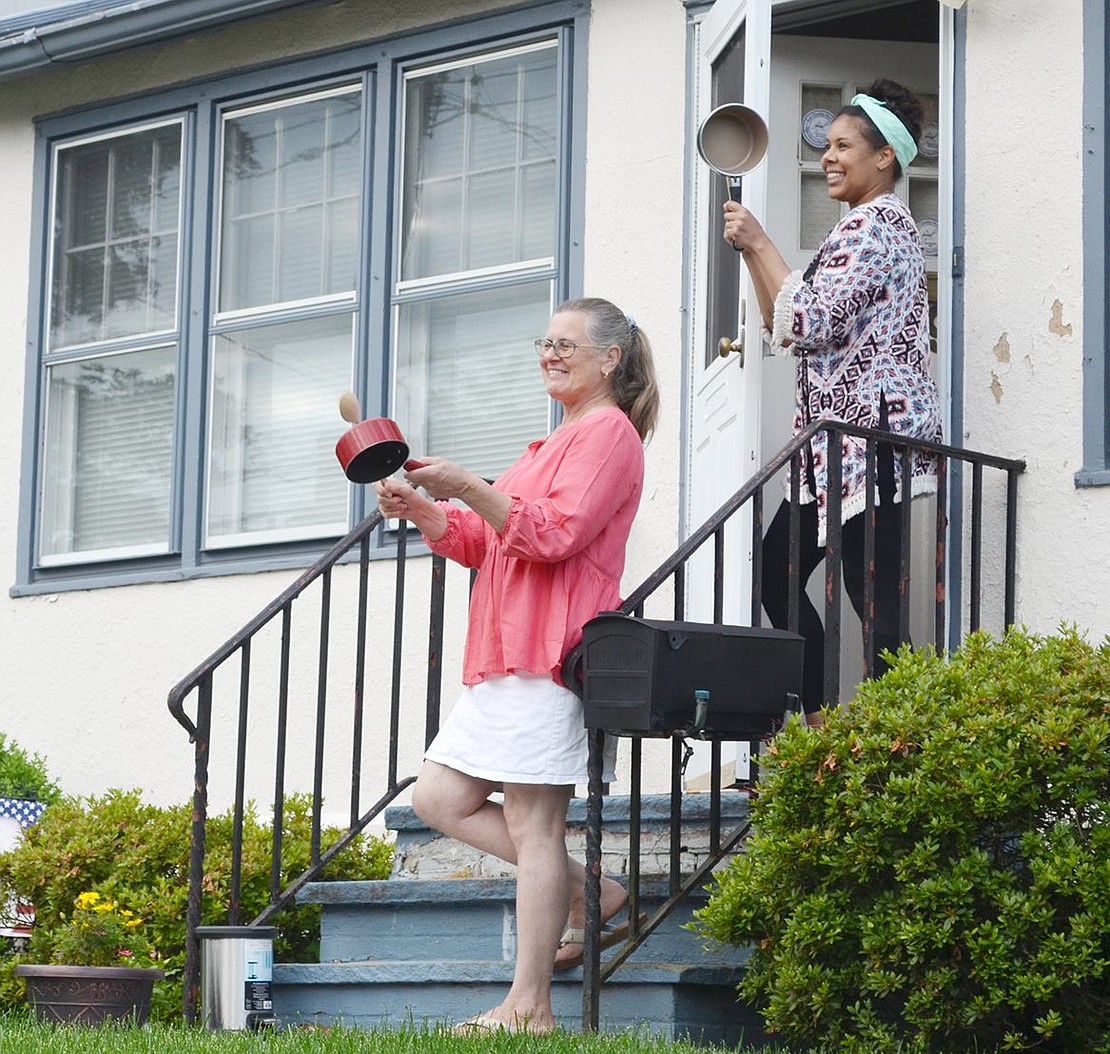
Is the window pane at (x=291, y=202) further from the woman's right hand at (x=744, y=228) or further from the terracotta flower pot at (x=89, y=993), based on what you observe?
the terracotta flower pot at (x=89, y=993)

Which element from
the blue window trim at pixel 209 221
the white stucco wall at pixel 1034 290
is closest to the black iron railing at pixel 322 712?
the blue window trim at pixel 209 221

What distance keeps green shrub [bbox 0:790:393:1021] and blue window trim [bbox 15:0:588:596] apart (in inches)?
54.7

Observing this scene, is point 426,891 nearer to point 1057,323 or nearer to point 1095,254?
point 1057,323

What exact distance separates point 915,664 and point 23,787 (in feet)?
12.9

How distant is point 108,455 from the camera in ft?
27.6

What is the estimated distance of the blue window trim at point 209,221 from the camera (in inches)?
291

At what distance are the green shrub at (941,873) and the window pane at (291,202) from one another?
12.9ft

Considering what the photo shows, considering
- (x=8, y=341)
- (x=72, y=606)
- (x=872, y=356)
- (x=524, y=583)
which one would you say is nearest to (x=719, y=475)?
(x=872, y=356)

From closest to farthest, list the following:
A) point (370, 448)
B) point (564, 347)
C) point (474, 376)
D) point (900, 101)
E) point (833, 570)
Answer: point (370, 448), point (564, 347), point (833, 570), point (900, 101), point (474, 376)

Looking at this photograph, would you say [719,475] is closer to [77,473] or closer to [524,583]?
[524,583]

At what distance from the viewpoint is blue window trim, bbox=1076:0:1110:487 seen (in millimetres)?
5812

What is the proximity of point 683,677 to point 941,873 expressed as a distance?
0.73 m

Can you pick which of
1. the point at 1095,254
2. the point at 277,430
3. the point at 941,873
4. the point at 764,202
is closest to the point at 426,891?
the point at 941,873

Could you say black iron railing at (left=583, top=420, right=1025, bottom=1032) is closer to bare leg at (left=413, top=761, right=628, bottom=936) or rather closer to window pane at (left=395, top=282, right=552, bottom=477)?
bare leg at (left=413, top=761, right=628, bottom=936)
